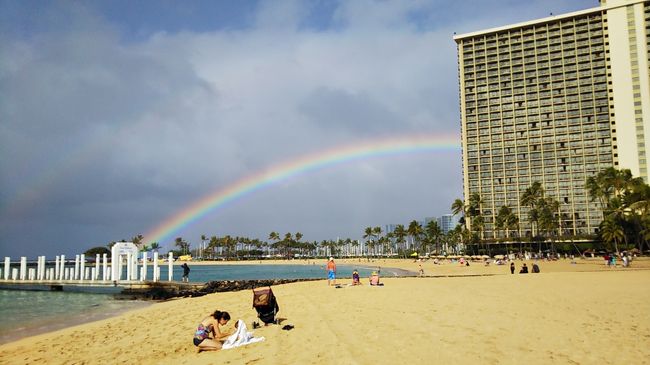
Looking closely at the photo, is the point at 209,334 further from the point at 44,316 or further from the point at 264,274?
the point at 264,274

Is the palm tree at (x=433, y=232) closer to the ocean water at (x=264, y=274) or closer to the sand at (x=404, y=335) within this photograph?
the ocean water at (x=264, y=274)

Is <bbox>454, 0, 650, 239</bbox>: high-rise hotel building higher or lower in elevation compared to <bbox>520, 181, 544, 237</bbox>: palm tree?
A: higher

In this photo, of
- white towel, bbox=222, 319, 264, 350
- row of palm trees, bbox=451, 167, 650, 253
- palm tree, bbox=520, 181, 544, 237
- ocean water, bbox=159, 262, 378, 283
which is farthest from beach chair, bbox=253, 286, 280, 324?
palm tree, bbox=520, 181, 544, 237

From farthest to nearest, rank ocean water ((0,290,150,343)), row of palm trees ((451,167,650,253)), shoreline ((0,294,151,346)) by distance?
row of palm trees ((451,167,650,253))
ocean water ((0,290,150,343))
shoreline ((0,294,151,346))

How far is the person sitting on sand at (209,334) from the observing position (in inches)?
435

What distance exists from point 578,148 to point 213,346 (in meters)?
Result: 134

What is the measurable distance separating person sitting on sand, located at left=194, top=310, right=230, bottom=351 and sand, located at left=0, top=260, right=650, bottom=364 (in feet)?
0.91

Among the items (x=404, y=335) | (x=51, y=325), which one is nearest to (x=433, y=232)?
(x=51, y=325)

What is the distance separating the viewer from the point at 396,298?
62.3ft

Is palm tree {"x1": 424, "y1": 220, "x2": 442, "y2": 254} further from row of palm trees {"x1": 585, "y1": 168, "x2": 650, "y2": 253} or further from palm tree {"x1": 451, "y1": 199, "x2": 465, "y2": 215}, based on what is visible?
row of palm trees {"x1": 585, "y1": 168, "x2": 650, "y2": 253}

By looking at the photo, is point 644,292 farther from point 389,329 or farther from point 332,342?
point 332,342

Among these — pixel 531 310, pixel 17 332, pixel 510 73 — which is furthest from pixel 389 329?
pixel 510 73

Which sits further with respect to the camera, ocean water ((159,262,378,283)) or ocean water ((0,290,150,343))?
ocean water ((159,262,378,283))

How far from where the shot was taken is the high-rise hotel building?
120 meters
